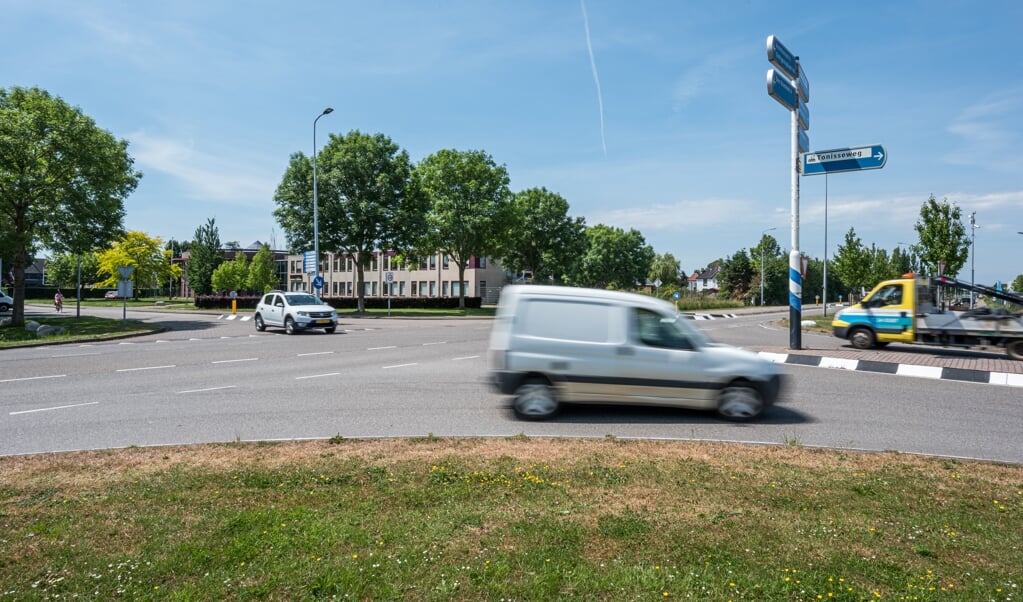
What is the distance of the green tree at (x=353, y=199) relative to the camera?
42.9 meters

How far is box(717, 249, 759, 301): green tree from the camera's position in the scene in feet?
280

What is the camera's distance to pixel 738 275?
86125 millimetres

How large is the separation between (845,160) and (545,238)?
51.1 metres

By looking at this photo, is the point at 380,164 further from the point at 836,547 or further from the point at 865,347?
the point at 836,547

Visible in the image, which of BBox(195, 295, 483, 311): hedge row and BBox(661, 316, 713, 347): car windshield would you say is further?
BBox(195, 295, 483, 311): hedge row

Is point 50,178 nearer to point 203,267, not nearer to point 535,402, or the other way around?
point 535,402

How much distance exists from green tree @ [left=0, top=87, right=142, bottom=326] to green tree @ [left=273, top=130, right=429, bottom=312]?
14.4 m

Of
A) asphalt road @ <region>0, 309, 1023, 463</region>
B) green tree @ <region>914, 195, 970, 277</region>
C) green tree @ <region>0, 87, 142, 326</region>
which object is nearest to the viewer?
asphalt road @ <region>0, 309, 1023, 463</region>

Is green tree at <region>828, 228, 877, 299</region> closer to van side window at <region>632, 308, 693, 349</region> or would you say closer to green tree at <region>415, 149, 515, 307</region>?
green tree at <region>415, 149, 515, 307</region>

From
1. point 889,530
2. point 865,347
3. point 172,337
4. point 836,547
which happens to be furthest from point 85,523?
point 172,337

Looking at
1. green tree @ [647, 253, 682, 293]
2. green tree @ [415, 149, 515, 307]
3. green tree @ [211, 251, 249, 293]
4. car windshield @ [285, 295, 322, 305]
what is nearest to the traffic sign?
car windshield @ [285, 295, 322, 305]

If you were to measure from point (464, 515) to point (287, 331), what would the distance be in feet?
75.6

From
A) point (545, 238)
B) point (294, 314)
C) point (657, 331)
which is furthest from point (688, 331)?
point (545, 238)

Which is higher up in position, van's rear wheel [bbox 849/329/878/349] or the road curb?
van's rear wheel [bbox 849/329/878/349]
